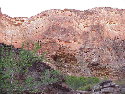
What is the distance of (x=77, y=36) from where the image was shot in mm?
48000

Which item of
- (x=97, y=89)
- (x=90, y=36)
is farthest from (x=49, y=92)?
(x=90, y=36)

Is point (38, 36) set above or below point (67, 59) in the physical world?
above

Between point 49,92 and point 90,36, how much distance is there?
38.1m

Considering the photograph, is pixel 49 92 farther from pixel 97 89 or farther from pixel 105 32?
pixel 105 32

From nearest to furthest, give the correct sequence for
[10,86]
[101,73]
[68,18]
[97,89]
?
[10,86]
[97,89]
[101,73]
[68,18]

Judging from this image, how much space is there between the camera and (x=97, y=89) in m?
13.3

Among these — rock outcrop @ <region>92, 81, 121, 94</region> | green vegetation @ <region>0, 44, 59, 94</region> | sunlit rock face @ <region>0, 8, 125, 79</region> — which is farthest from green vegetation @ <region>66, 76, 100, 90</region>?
sunlit rock face @ <region>0, 8, 125, 79</region>

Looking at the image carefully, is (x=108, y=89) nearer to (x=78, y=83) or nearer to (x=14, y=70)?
(x=14, y=70)

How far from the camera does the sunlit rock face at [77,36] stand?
42578 mm

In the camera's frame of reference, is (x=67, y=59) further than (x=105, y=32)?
No

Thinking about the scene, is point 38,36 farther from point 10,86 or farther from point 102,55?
point 10,86

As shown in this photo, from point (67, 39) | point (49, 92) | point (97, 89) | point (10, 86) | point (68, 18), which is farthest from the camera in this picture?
point (68, 18)

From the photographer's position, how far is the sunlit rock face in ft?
140

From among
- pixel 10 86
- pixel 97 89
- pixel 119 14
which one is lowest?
pixel 97 89
